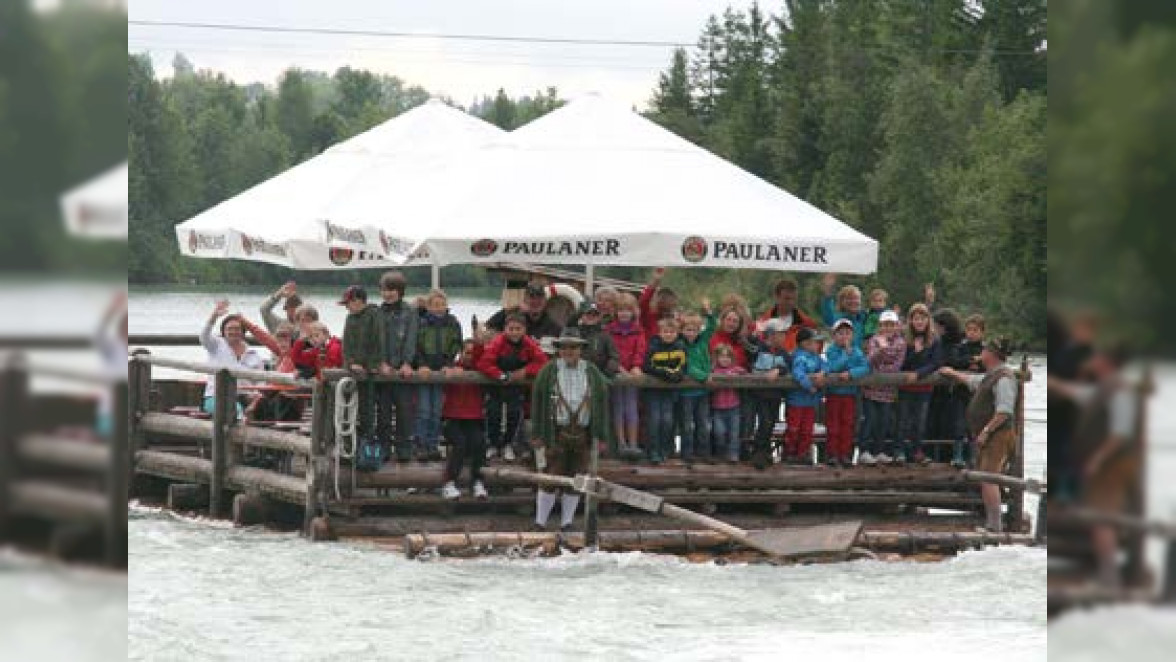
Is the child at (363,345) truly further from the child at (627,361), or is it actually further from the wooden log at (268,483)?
the child at (627,361)

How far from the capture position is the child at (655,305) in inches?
566

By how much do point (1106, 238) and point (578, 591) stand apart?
1170 centimetres

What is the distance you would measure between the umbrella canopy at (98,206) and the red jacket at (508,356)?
466 inches

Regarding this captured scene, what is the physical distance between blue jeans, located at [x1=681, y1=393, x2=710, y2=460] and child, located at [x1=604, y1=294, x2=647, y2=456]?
313 millimetres

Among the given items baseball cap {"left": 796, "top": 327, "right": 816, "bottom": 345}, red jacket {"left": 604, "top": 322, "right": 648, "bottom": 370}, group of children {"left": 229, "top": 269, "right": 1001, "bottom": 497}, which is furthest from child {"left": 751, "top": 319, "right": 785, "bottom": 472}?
red jacket {"left": 604, "top": 322, "right": 648, "bottom": 370}

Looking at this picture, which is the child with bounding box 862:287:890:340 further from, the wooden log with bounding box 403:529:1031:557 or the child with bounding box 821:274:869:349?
the wooden log with bounding box 403:529:1031:557

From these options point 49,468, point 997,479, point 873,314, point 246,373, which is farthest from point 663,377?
point 49,468

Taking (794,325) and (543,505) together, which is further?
(794,325)

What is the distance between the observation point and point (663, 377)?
13695mm

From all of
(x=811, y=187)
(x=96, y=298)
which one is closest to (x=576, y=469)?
(x=96, y=298)

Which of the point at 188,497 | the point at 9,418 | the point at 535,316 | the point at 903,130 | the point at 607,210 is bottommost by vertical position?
the point at 188,497

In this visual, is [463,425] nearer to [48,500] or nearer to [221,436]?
[221,436]

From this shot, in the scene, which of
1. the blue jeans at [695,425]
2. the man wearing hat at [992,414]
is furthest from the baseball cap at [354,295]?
the man wearing hat at [992,414]

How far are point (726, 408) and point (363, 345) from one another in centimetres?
233
